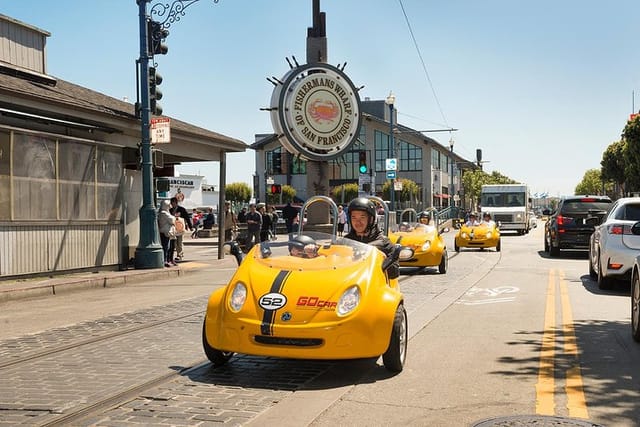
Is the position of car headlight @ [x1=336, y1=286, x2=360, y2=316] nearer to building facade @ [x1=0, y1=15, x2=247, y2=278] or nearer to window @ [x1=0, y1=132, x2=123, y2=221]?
building facade @ [x1=0, y1=15, x2=247, y2=278]

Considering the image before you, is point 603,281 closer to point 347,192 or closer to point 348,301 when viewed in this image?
point 348,301

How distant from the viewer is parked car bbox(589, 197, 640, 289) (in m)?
11.5

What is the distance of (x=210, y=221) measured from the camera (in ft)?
125

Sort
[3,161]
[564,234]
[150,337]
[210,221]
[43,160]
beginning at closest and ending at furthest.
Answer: [150,337] → [3,161] → [43,160] → [564,234] → [210,221]

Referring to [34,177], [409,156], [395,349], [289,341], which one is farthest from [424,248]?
[409,156]

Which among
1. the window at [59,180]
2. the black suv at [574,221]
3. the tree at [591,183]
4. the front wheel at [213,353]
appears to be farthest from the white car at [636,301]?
the tree at [591,183]

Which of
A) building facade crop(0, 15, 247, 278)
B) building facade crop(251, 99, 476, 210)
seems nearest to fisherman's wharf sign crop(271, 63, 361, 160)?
→ building facade crop(0, 15, 247, 278)

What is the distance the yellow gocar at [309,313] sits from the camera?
17.8ft

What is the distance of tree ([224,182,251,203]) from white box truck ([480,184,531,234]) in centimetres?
6159

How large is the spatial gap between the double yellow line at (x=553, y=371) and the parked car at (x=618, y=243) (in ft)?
6.28

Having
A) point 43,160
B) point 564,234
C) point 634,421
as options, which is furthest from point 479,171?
point 634,421

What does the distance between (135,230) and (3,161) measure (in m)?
4.63

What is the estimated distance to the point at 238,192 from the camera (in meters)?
100

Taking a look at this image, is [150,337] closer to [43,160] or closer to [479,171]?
[43,160]
